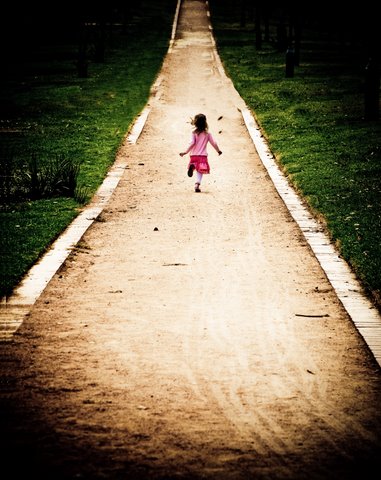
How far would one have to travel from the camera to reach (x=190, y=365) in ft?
17.9

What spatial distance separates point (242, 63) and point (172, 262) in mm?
25729

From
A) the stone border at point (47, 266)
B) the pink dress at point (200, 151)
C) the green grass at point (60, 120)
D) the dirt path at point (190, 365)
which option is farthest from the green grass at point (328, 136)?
the green grass at point (60, 120)

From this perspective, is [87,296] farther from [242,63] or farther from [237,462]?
[242,63]

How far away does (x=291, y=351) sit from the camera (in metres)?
5.74

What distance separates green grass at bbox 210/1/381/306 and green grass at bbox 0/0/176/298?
3688mm

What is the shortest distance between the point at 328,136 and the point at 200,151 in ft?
16.5

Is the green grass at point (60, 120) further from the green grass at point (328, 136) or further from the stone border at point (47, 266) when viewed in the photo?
the green grass at point (328, 136)

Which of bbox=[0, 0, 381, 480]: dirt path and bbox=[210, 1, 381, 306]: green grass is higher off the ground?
bbox=[0, 0, 381, 480]: dirt path

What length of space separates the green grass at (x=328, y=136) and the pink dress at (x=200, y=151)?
162 cm

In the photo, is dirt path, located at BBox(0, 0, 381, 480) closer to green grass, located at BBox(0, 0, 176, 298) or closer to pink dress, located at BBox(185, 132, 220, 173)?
green grass, located at BBox(0, 0, 176, 298)

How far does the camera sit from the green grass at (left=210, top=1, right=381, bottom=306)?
353 inches

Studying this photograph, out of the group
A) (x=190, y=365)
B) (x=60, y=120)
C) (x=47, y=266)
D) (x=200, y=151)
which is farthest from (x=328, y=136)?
(x=190, y=365)

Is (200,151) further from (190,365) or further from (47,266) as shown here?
(190,365)

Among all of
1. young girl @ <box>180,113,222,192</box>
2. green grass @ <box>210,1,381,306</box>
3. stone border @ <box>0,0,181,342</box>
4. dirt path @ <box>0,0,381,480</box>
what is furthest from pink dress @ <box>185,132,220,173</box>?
dirt path @ <box>0,0,381,480</box>
